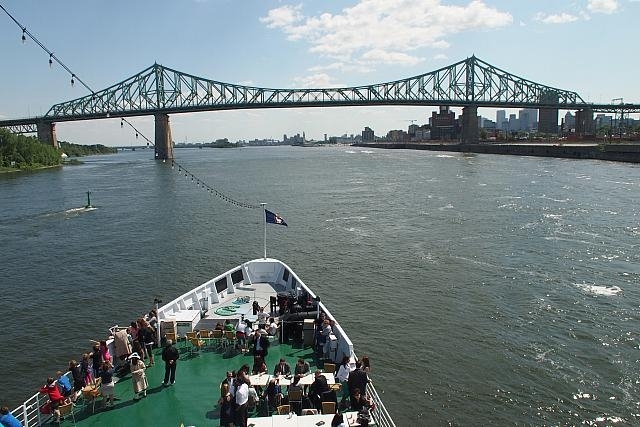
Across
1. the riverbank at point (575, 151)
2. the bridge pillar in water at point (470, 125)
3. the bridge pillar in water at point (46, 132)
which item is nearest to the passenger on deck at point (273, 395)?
the riverbank at point (575, 151)

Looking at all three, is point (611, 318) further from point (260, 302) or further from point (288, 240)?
point (288, 240)

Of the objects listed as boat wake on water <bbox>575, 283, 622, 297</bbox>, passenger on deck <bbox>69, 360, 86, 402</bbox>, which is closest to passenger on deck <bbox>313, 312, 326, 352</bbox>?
passenger on deck <bbox>69, 360, 86, 402</bbox>

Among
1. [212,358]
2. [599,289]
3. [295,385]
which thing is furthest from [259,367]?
[599,289]

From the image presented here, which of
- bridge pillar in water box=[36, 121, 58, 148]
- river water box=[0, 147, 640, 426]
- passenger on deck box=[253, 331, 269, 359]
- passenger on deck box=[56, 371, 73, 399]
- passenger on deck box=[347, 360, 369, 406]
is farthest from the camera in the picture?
bridge pillar in water box=[36, 121, 58, 148]

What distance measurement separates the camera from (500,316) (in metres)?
19.9

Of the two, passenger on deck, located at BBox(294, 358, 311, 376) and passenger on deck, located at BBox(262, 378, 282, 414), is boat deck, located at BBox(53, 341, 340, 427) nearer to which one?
passenger on deck, located at BBox(262, 378, 282, 414)

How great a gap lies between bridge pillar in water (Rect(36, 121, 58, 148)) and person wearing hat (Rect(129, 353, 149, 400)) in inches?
5719

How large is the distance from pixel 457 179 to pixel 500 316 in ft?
173

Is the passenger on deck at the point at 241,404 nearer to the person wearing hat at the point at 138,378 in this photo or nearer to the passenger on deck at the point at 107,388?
the person wearing hat at the point at 138,378

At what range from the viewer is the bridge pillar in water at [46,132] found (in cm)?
13650

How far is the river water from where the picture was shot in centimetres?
1476

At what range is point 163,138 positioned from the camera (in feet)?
440

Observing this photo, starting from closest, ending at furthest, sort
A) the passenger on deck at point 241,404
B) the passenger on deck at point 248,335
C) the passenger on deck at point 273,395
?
the passenger on deck at point 241,404, the passenger on deck at point 273,395, the passenger on deck at point 248,335

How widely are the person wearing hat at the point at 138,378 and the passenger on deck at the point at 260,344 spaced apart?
8.13 ft
